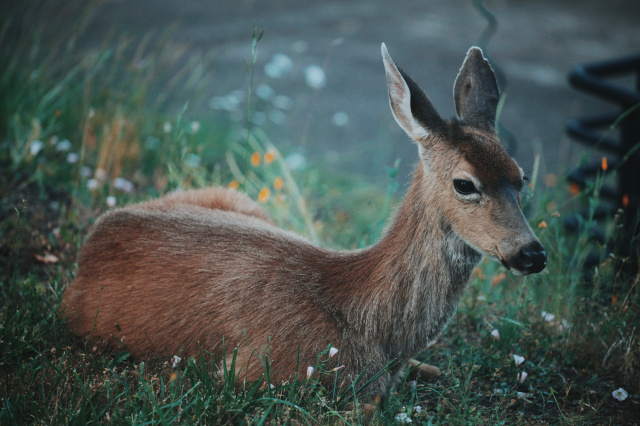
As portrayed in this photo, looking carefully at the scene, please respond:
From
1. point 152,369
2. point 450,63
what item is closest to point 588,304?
point 152,369

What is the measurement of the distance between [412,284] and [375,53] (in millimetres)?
6998

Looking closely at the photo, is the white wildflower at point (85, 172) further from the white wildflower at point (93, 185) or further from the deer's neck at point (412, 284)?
the deer's neck at point (412, 284)

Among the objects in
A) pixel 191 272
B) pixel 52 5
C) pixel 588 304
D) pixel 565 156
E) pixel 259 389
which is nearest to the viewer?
pixel 259 389

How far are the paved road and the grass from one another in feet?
4.88

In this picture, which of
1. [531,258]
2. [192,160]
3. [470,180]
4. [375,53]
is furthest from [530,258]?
[375,53]

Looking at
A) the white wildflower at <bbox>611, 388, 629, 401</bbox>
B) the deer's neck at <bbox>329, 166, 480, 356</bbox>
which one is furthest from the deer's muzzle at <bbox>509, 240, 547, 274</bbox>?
the white wildflower at <bbox>611, 388, 629, 401</bbox>

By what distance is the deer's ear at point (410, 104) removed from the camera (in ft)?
9.86

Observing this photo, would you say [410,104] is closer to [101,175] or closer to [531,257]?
[531,257]

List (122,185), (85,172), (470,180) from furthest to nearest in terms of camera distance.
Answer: (85,172) → (122,185) → (470,180)

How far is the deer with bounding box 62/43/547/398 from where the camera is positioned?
2975 millimetres

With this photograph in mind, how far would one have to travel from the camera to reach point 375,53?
9570mm

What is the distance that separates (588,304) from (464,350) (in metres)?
0.85

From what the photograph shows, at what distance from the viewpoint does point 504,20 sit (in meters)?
11.0

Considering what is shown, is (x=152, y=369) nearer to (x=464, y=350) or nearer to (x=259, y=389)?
(x=259, y=389)
